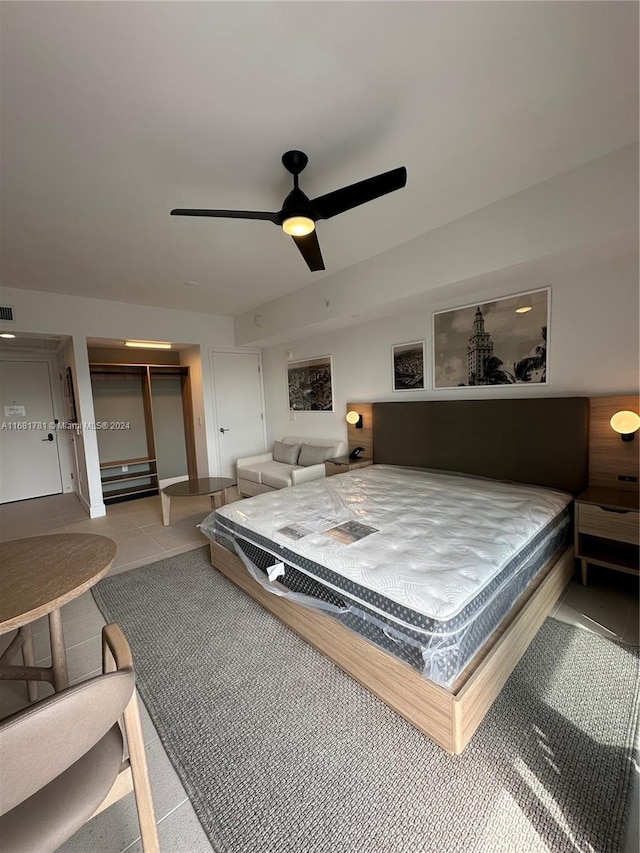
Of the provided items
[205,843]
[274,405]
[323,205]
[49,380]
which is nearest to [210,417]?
[274,405]

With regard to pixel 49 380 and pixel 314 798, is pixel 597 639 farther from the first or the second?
pixel 49 380

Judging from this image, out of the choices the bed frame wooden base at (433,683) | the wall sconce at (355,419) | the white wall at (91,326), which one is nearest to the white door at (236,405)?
the white wall at (91,326)

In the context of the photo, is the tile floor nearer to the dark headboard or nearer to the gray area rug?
the gray area rug

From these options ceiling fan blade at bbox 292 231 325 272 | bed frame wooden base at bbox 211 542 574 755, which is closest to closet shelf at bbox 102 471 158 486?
bed frame wooden base at bbox 211 542 574 755

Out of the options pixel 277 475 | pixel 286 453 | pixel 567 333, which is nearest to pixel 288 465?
pixel 286 453

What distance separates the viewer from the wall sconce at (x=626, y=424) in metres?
2.38

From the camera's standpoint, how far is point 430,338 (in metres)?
3.62

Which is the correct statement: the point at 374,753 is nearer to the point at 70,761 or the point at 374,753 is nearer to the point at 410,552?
the point at 410,552

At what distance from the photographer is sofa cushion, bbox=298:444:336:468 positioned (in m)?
4.59

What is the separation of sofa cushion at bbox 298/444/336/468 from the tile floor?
1173 millimetres

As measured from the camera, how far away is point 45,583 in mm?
1319

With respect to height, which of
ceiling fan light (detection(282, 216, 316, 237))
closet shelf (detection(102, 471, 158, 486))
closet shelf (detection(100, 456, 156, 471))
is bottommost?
closet shelf (detection(102, 471, 158, 486))

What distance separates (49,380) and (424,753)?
680 centimetres

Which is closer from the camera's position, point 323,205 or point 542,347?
point 323,205
